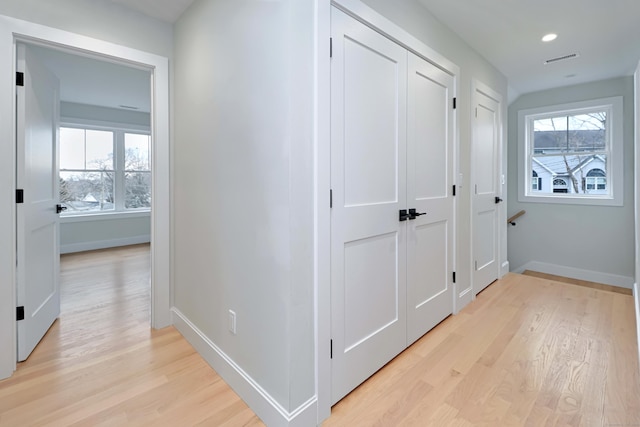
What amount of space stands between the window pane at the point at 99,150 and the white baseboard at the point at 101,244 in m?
1.36

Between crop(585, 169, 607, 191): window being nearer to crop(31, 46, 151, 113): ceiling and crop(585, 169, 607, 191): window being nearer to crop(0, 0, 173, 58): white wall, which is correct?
crop(0, 0, 173, 58): white wall

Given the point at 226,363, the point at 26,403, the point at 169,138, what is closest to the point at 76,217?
the point at 169,138

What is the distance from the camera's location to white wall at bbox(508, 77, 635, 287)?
3855mm

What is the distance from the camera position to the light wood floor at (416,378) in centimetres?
153

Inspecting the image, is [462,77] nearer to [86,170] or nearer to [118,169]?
[118,169]

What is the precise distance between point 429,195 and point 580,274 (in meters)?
3.49

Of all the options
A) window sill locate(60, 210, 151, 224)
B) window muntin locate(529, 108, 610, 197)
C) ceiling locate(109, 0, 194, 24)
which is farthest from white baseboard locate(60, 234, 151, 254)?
window muntin locate(529, 108, 610, 197)

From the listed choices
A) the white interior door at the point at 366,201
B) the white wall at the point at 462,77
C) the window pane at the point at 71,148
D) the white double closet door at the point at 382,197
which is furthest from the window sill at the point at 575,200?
the window pane at the point at 71,148

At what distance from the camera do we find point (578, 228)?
167 inches

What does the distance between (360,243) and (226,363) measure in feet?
3.45

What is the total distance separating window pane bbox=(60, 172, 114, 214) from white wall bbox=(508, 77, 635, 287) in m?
7.06

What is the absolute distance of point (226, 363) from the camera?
1.80 meters

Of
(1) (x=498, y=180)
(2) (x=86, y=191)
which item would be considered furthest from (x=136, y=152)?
(1) (x=498, y=180)

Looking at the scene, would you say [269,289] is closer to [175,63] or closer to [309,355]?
[309,355]
